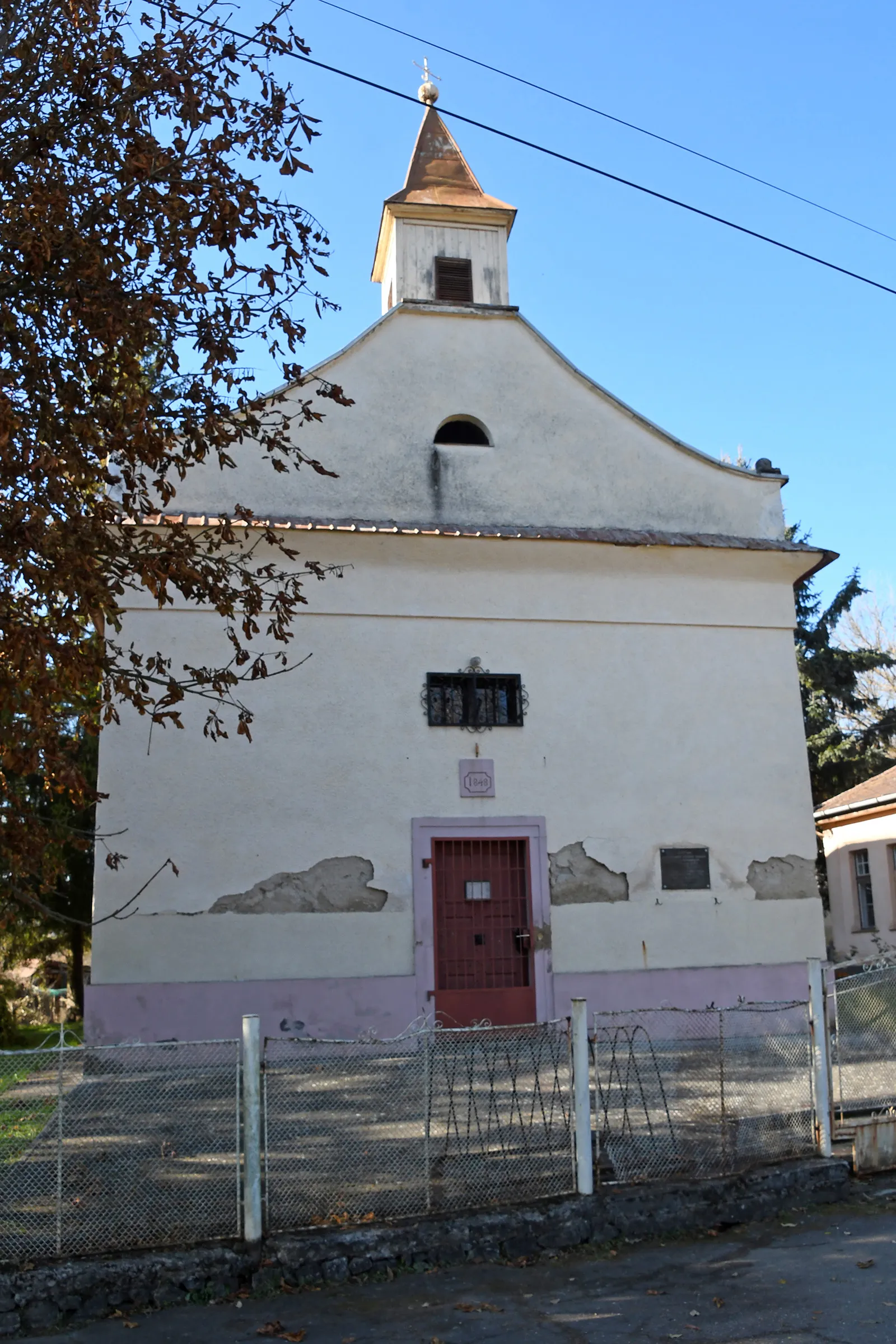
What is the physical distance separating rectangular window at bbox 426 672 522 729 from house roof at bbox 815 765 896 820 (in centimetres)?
1345

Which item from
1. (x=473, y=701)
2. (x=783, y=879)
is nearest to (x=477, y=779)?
(x=473, y=701)

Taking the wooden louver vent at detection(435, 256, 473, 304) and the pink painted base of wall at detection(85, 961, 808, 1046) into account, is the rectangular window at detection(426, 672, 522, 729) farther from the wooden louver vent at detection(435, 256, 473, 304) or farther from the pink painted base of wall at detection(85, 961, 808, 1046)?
the wooden louver vent at detection(435, 256, 473, 304)

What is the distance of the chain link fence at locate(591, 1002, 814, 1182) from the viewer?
7.08 meters

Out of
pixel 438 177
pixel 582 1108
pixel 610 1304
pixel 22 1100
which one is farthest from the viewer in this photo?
pixel 438 177

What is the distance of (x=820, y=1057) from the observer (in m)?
7.68

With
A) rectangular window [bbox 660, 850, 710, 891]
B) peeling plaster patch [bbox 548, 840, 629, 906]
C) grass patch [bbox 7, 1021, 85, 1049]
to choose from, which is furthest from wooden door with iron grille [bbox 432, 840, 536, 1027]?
grass patch [bbox 7, 1021, 85, 1049]

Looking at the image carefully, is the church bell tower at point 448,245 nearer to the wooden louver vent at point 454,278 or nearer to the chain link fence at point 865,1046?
the wooden louver vent at point 454,278

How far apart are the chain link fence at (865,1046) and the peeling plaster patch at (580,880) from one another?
4.94 m

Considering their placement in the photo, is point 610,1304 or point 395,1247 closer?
point 610,1304

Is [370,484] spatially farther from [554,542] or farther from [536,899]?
[536,899]

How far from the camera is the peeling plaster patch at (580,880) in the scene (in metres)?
12.9

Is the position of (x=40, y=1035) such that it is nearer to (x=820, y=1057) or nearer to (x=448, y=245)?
(x=448, y=245)

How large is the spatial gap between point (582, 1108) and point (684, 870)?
6780 millimetres

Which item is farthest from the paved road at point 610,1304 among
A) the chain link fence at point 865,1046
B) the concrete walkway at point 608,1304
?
the chain link fence at point 865,1046
